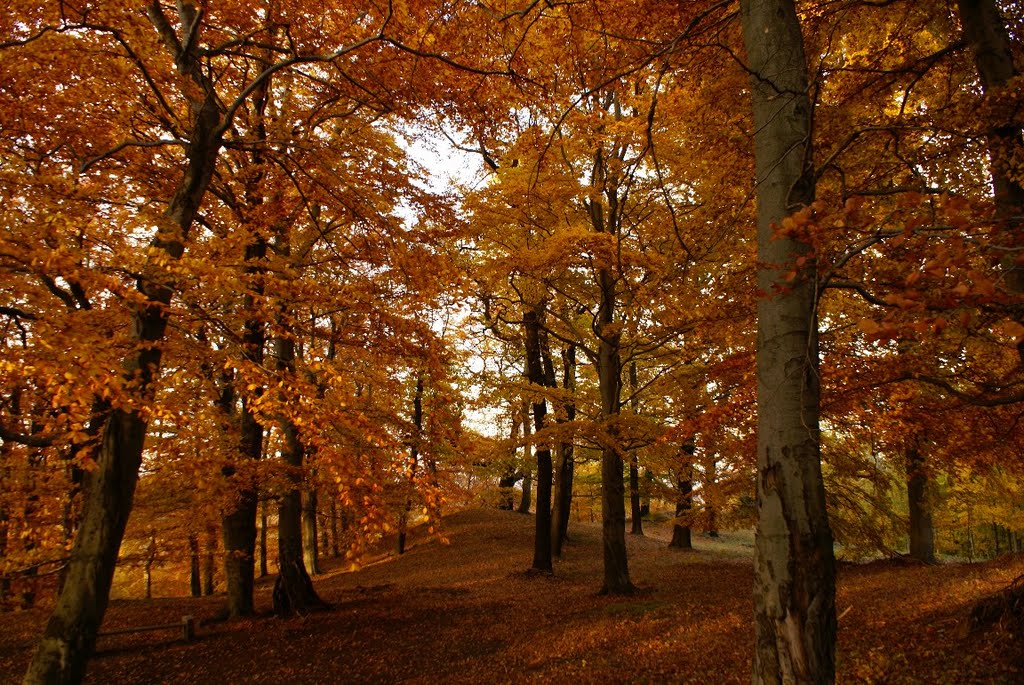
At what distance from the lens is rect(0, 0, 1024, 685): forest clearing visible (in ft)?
11.3

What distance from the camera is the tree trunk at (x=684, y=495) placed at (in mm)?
11372

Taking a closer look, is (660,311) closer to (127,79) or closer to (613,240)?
(613,240)

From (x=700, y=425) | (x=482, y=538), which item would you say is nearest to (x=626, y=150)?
(x=700, y=425)

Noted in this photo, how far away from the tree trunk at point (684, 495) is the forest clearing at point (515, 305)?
25 centimetres

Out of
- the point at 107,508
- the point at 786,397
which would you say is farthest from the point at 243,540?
the point at 786,397

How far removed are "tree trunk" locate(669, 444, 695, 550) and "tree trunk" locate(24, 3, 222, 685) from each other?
937 centimetres

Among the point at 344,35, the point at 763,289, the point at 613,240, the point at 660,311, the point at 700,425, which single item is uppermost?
the point at 344,35

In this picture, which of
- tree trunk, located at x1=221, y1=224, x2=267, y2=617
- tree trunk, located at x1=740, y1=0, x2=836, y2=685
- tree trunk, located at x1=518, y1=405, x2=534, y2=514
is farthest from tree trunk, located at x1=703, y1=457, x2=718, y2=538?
tree trunk, located at x1=221, y1=224, x2=267, y2=617

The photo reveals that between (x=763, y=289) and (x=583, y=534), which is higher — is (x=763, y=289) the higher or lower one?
the higher one

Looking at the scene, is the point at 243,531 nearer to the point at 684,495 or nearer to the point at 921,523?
the point at 684,495

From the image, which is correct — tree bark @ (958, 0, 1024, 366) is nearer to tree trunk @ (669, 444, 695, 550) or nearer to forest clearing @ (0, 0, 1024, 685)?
forest clearing @ (0, 0, 1024, 685)

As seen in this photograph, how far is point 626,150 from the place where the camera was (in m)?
12.3

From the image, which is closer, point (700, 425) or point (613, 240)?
point (700, 425)

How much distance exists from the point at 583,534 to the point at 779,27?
22735 millimetres
